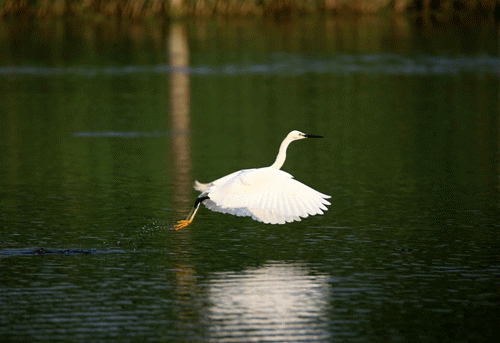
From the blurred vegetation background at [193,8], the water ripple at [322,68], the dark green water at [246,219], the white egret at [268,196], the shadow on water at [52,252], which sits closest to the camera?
the dark green water at [246,219]

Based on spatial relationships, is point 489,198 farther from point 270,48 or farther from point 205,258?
point 270,48

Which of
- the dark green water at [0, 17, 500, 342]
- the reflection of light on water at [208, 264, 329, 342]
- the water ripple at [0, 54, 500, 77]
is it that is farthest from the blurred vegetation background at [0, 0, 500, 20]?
the reflection of light on water at [208, 264, 329, 342]

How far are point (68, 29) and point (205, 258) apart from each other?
52.2 metres

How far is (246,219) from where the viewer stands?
1698cm

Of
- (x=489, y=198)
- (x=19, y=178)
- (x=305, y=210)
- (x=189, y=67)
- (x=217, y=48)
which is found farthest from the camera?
(x=217, y=48)

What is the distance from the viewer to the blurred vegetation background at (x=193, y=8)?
69938 millimetres

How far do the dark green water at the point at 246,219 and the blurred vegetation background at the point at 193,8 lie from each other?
25594mm

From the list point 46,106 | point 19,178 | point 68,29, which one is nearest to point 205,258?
point 19,178

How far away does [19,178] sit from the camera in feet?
68.7

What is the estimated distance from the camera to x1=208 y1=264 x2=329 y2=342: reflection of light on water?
10820 millimetres

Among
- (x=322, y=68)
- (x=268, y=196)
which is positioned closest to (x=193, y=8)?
(x=322, y=68)

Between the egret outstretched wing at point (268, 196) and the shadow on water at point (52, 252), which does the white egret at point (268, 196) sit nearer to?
the egret outstretched wing at point (268, 196)

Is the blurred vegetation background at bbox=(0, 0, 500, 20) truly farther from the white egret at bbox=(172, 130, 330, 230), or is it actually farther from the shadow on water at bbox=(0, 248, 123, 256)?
the white egret at bbox=(172, 130, 330, 230)

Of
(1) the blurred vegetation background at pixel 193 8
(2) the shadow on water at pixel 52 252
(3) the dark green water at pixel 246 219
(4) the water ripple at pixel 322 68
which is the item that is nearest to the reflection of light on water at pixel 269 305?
(3) the dark green water at pixel 246 219
